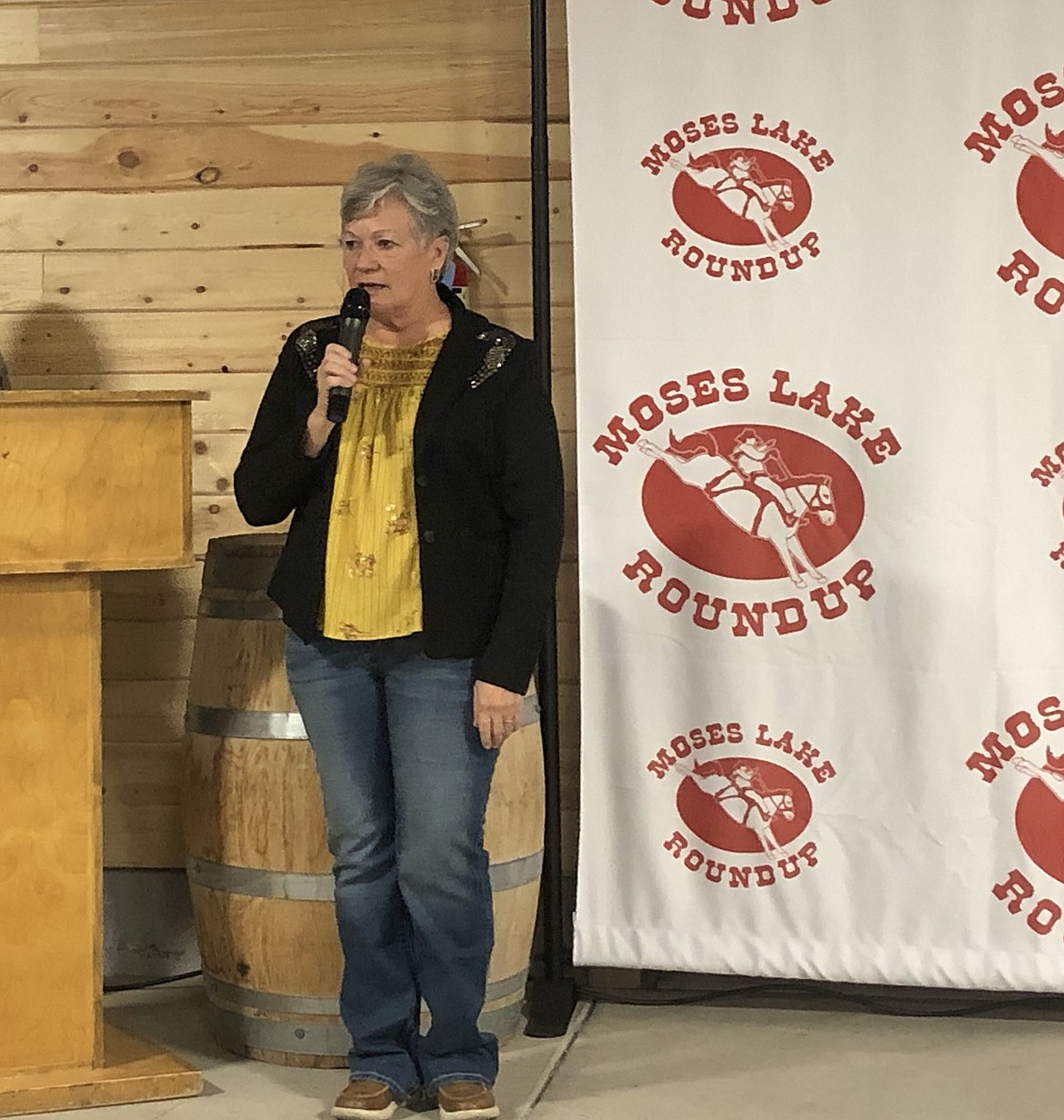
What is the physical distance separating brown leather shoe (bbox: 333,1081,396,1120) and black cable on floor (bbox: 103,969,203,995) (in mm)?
847

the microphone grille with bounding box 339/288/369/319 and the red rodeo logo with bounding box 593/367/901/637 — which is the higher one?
the microphone grille with bounding box 339/288/369/319

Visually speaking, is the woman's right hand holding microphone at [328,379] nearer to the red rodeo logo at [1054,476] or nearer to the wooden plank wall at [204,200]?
the wooden plank wall at [204,200]

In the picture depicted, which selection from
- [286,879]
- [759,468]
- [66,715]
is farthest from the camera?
[759,468]

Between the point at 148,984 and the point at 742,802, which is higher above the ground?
the point at 742,802

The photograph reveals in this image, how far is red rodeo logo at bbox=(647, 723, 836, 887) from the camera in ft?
9.20

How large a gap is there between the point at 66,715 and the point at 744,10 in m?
1.63

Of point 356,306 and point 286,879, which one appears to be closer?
point 356,306

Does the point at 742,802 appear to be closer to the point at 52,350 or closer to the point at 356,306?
the point at 356,306

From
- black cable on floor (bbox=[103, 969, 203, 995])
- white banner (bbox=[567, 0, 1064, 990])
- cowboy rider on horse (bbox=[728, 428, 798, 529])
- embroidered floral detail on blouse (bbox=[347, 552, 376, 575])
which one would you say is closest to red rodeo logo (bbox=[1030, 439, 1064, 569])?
white banner (bbox=[567, 0, 1064, 990])

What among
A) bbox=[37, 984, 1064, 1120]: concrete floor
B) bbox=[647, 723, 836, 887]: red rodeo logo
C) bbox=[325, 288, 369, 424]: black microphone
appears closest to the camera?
bbox=[325, 288, 369, 424]: black microphone

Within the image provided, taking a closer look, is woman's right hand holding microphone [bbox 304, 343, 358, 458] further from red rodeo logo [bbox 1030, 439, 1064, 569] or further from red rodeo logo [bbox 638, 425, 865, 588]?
red rodeo logo [bbox 1030, 439, 1064, 569]

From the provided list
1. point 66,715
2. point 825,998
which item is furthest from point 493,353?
point 825,998

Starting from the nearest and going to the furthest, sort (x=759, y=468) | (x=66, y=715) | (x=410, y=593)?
(x=410, y=593) < (x=66, y=715) < (x=759, y=468)

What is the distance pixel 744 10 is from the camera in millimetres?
2756
